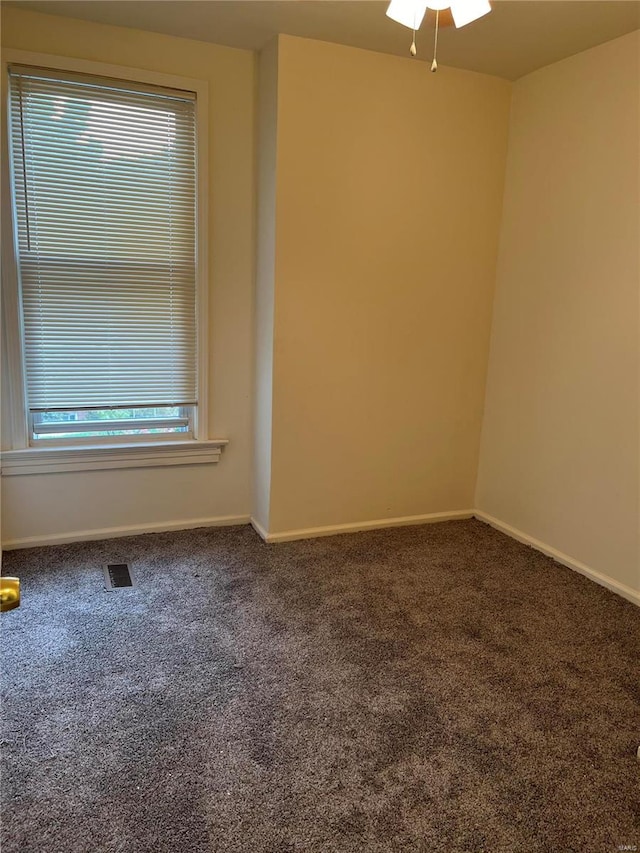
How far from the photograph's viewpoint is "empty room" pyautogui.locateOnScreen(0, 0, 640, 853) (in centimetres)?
189

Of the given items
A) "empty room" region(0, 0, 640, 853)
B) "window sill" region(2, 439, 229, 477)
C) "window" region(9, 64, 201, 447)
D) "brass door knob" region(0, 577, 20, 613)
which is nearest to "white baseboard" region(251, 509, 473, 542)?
"empty room" region(0, 0, 640, 853)

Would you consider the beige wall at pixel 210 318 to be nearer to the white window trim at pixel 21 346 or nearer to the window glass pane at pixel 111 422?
the white window trim at pixel 21 346

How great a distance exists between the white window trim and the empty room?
0.04 ft

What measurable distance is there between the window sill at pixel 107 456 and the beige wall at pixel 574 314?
167 centimetres

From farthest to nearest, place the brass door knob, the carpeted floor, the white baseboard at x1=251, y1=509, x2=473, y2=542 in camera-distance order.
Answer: the white baseboard at x1=251, y1=509, x2=473, y2=542 → the carpeted floor → the brass door knob

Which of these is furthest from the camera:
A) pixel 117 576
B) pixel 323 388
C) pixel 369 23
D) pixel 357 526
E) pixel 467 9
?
pixel 357 526

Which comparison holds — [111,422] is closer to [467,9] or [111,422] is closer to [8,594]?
[8,594]

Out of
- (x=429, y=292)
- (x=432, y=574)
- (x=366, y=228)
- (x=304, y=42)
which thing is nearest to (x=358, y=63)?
(x=304, y=42)

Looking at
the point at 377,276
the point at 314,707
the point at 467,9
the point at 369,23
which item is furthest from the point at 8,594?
the point at 369,23

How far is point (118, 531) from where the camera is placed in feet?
9.97

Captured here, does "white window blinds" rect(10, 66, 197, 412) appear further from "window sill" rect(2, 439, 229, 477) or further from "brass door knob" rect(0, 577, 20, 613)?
"brass door knob" rect(0, 577, 20, 613)

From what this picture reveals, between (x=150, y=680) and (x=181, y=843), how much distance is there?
24.9 inches

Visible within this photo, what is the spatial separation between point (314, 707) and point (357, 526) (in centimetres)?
147

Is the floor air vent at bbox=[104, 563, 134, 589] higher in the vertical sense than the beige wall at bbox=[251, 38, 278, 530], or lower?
lower
